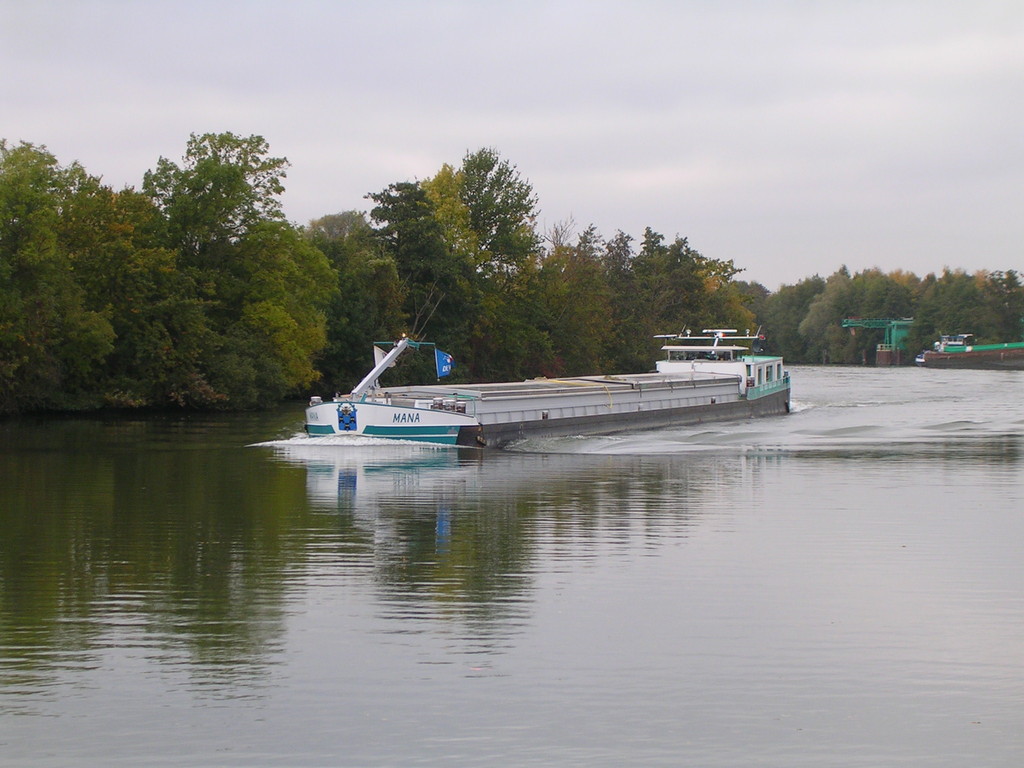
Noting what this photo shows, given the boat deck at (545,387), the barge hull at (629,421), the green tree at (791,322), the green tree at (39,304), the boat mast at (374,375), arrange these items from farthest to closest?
the green tree at (791,322), the green tree at (39,304), the boat deck at (545,387), the barge hull at (629,421), the boat mast at (374,375)

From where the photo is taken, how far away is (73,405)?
5062 centimetres

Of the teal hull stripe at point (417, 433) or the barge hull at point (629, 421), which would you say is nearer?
the teal hull stripe at point (417, 433)

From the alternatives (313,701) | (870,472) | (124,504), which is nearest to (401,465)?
(124,504)

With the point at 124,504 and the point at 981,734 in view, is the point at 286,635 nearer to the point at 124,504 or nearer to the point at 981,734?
the point at 981,734

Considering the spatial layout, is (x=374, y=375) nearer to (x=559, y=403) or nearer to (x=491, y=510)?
(x=559, y=403)

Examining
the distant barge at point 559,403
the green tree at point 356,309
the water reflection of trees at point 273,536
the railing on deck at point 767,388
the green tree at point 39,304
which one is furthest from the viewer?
the green tree at point 356,309

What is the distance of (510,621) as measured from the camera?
39.4 feet

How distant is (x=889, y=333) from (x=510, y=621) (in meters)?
166

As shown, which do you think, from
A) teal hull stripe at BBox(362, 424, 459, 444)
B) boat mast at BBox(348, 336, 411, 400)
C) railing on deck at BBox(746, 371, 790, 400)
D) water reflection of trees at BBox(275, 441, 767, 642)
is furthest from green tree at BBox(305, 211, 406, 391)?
water reflection of trees at BBox(275, 441, 767, 642)

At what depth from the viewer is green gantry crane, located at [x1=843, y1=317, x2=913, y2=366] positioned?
162125 millimetres

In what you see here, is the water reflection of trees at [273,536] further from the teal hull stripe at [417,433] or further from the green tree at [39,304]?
the green tree at [39,304]

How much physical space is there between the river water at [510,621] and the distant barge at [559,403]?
8557 millimetres

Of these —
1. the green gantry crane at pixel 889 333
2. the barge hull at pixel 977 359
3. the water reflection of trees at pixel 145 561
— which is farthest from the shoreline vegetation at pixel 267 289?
the green gantry crane at pixel 889 333

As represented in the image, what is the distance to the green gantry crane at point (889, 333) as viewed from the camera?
16212cm
